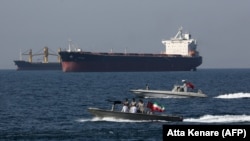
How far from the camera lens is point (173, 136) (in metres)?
19.1

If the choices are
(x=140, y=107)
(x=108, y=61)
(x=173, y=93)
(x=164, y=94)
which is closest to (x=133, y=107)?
(x=140, y=107)

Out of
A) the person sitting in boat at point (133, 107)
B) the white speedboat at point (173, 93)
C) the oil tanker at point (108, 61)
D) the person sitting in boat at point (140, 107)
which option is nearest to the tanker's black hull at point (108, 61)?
the oil tanker at point (108, 61)

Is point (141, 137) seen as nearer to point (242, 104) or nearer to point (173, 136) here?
point (173, 136)

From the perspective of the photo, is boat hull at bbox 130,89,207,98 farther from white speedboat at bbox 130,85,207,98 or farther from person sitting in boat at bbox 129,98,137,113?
person sitting in boat at bbox 129,98,137,113

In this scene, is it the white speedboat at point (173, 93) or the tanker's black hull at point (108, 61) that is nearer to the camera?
the white speedboat at point (173, 93)

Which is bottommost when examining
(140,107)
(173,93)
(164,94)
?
(164,94)

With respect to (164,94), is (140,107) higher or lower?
higher

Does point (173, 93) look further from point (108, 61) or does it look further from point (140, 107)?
point (108, 61)

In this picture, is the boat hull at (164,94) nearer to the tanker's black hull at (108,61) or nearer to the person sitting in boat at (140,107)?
the person sitting in boat at (140,107)

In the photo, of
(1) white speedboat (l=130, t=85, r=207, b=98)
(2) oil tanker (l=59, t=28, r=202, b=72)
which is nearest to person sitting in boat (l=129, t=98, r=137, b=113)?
(1) white speedboat (l=130, t=85, r=207, b=98)

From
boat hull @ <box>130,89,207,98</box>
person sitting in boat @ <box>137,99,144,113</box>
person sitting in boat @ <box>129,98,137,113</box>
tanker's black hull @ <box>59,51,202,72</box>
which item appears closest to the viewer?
person sitting in boat @ <box>129,98,137,113</box>

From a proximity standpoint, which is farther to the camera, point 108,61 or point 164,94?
point 108,61

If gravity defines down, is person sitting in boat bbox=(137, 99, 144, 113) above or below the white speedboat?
above

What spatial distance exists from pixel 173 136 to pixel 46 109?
38773 millimetres
